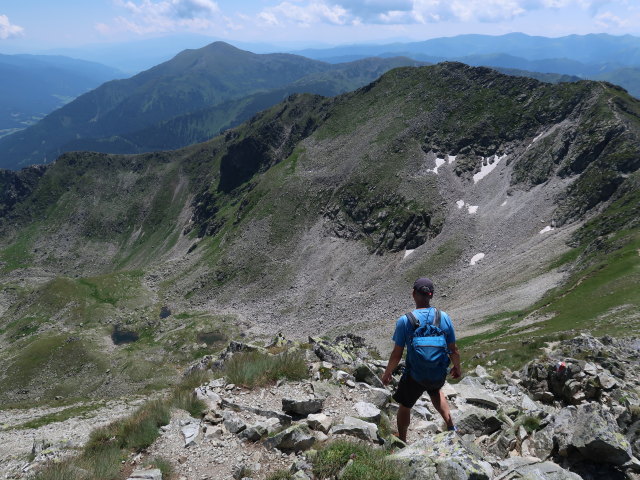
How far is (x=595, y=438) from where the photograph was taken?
10594mm

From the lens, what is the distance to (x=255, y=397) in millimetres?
15969

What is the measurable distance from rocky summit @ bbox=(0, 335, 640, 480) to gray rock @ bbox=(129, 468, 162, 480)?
1.2 inches

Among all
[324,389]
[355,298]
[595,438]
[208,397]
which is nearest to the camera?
[595,438]

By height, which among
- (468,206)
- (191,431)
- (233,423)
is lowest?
(468,206)

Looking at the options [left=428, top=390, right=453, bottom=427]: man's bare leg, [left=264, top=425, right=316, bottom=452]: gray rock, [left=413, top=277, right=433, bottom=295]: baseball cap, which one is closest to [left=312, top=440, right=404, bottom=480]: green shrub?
[left=264, top=425, right=316, bottom=452]: gray rock

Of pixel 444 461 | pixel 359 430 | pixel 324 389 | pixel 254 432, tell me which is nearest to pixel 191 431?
pixel 254 432

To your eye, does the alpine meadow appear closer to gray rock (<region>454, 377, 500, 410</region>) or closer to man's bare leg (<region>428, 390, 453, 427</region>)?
gray rock (<region>454, 377, 500, 410</region>)

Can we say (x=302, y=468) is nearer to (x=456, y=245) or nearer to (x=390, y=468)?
(x=390, y=468)

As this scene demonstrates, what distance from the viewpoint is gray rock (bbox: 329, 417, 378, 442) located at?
1208cm

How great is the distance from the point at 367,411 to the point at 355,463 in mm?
5090

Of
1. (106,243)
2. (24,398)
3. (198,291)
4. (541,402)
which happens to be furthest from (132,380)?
(106,243)

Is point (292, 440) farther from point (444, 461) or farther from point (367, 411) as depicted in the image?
point (444, 461)

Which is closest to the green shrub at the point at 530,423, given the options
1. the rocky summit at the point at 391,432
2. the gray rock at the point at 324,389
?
the rocky summit at the point at 391,432

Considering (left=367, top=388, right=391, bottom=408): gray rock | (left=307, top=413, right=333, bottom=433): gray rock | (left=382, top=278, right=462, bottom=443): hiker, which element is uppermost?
(left=382, top=278, right=462, bottom=443): hiker
